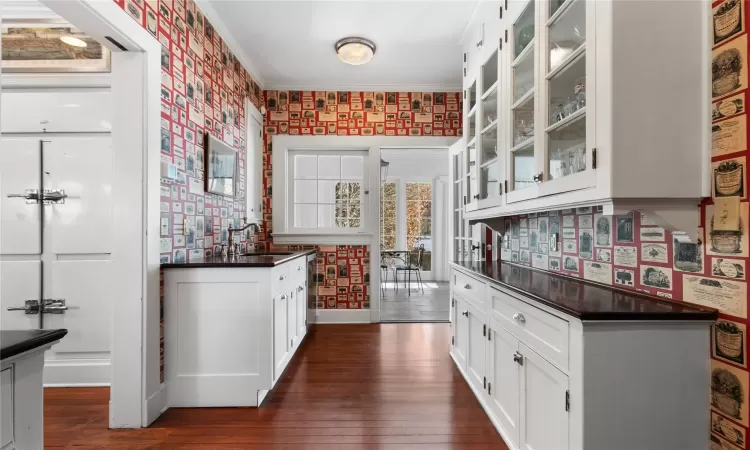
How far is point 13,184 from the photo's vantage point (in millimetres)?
2527

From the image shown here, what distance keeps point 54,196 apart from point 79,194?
6.4 inches

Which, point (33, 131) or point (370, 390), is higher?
point (33, 131)

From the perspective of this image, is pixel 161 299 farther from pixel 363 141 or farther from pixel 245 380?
pixel 363 141


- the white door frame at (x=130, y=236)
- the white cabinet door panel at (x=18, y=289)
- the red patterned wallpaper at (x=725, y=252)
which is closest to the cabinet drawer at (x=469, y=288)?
the red patterned wallpaper at (x=725, y=252)

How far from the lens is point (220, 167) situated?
9.99 feet

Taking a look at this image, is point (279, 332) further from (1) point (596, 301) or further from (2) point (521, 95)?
(2) point (521, 95)

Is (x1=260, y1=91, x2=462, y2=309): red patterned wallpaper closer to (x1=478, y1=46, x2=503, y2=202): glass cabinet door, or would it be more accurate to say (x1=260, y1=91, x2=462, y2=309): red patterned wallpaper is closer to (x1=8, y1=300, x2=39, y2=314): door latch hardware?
(x1=478, y1=46, x2=503, y2=202): glass cabinet door

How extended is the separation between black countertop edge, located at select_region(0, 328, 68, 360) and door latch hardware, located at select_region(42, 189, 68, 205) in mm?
2208

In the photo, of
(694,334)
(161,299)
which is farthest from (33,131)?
(694,334)

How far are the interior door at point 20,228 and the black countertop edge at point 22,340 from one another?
2.30 metres

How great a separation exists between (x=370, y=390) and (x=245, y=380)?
831 millimetres

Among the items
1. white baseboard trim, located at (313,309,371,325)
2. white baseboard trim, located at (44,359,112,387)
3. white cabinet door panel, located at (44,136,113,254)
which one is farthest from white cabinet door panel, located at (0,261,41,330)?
white baseboard trim, located at (313,309,371,325)

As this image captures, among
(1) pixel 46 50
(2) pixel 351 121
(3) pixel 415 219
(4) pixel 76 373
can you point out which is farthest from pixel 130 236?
(3) pixel 415 219

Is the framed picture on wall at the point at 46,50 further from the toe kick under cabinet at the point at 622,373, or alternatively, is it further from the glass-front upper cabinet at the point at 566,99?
the toe kick under cabinet at the point at 622,373
